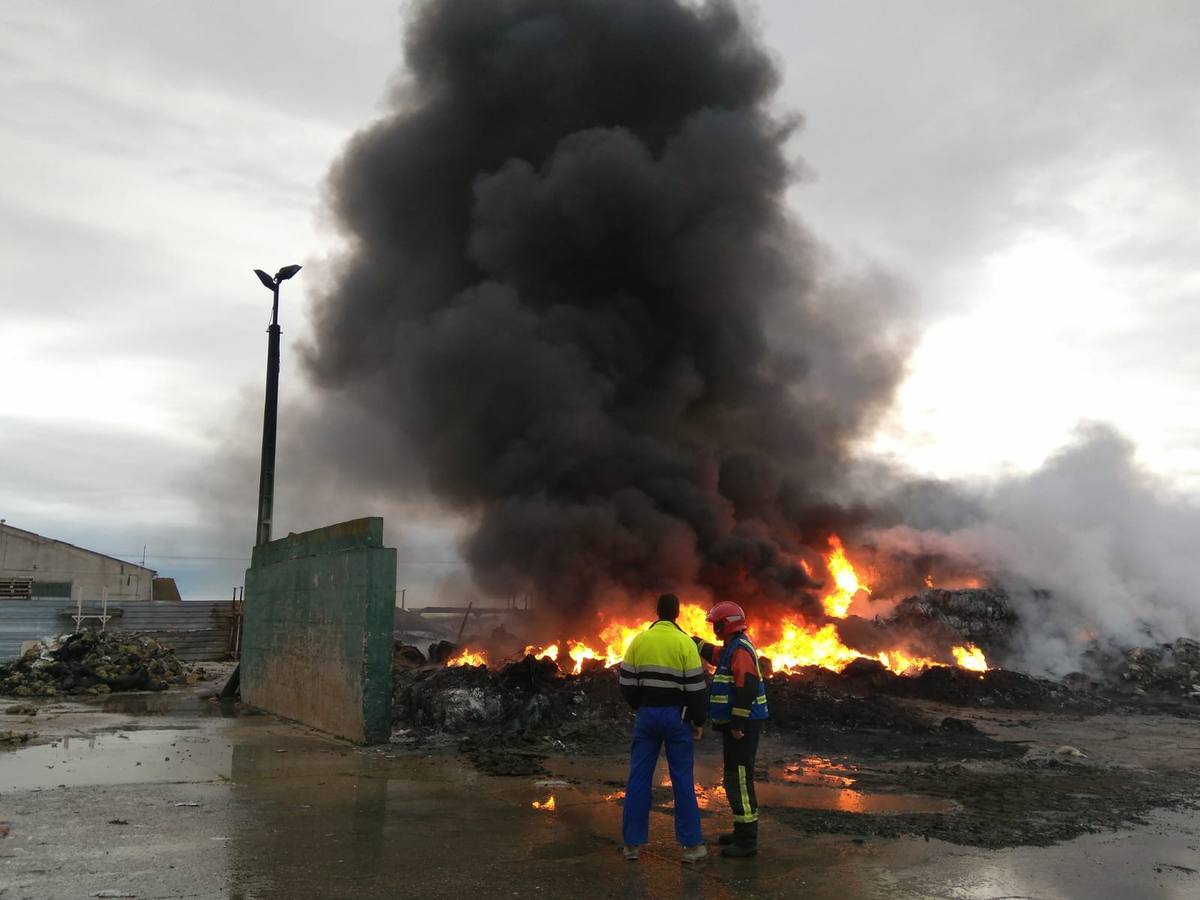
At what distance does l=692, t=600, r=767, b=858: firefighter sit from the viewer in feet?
18.0

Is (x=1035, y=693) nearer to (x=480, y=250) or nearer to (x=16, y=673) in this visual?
(x=480, y=250)

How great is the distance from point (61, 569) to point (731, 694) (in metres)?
39.9

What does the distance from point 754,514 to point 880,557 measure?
4.37 meters

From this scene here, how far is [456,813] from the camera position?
6652mm

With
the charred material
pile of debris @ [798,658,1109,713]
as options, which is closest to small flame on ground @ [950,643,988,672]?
the charred material

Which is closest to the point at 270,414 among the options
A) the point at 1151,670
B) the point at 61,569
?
the point at 1151,670

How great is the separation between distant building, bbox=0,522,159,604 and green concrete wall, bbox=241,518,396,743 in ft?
84.9

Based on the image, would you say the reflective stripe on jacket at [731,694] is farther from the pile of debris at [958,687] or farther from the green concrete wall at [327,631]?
the pile of debris at [958,687]

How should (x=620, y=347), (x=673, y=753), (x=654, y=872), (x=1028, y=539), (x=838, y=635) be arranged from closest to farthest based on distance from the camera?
(x=654, y=872) → (x=673, y=753) → (x=838, y=635) → (x=620, y=347) → (x=1028, y=539)

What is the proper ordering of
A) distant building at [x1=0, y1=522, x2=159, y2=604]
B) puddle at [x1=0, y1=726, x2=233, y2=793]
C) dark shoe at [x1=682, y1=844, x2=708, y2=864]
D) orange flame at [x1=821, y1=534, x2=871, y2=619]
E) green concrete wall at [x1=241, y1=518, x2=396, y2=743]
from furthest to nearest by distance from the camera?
distant building at [x1=0, y1=522, x2=159, y2=604]
orange flame at [x1=821, y1=534, x2=871, y2=619]
green concrete wall at [x1=241, y1=518, x2=396, y2=743]
puddle at [x1=0, y1=726, x2=233, y2=793]
dark shoe at [x1=682, y1=844, x2=708, y2=864]

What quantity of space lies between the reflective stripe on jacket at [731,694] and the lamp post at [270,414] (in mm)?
13358

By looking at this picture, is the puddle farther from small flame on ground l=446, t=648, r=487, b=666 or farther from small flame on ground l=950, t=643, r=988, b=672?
small flame on ground l=950, t=643, r=988, b=672

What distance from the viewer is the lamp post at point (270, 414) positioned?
17297 millimetres

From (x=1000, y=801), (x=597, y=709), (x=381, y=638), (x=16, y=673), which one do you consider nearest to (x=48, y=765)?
(x=381, y=638)
